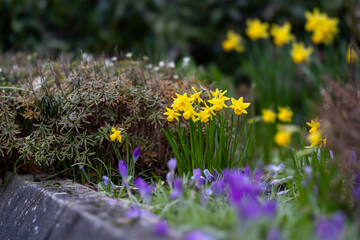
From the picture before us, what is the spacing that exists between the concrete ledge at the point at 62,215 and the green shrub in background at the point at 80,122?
161 mm

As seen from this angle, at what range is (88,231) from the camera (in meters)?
1.20

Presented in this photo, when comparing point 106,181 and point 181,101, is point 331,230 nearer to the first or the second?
point 181,101

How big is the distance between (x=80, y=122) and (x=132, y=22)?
376 centimetres

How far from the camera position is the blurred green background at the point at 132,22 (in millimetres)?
5074

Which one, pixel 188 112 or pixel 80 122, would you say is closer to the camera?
pixel 188 112

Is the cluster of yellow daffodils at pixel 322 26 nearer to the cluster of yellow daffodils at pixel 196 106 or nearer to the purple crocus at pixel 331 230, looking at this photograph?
the cluster of yellow daffodils at pixel 196 106

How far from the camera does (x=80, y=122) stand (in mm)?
1982

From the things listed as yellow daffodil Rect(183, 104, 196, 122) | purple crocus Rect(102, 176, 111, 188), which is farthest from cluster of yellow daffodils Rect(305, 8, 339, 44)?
purple crocus Rect(102, 176, 111, 188)

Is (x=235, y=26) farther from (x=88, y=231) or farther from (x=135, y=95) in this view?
(x=88, y=231)

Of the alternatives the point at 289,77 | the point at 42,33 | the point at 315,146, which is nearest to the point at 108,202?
the point at 315,146

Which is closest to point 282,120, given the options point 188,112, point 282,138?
point 282,138

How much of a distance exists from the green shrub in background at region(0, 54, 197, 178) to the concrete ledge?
0.16 metres

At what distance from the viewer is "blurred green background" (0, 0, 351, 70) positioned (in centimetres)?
507

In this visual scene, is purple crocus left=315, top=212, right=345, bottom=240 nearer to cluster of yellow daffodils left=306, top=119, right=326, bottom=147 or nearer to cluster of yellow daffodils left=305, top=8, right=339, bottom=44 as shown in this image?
cluster of yellow daffodils left=306, top=119, right=326, bottom=147
